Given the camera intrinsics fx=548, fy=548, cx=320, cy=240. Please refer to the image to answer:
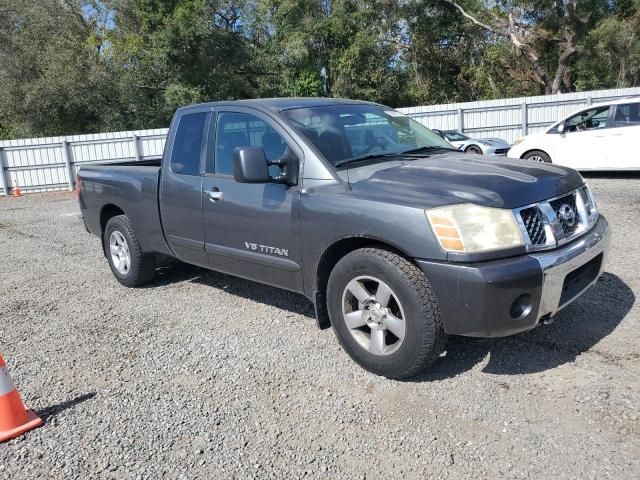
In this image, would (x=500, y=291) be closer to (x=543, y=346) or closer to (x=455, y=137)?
(x=543, y=346)

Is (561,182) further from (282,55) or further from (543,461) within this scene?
(282,55)

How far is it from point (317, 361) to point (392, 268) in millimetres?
1037

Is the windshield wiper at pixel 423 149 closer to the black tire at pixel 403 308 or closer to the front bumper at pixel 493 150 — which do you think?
the black tire at pixel 403 308

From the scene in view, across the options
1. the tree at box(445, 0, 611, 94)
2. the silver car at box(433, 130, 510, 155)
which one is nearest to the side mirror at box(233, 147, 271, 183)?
the silver car at box(433, 130, 510, 155)

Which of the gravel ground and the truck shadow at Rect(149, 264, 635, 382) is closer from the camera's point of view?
the gravel ground

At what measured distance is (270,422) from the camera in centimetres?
312

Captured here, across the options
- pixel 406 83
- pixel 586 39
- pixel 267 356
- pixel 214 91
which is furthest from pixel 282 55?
pixel 267 356

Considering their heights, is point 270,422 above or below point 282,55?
below

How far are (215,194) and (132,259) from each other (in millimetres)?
1711

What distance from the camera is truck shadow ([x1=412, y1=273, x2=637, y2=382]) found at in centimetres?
357

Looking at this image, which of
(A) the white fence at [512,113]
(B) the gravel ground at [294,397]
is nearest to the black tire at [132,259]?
(B) the gravel ground at [294,397]

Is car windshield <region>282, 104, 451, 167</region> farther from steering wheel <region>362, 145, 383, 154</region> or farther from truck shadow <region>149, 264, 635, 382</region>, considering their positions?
truck shadow <region>149, 264, 635, 382</region>

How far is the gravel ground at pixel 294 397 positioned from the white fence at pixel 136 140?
43.3 feet

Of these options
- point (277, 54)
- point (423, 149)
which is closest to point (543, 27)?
point (277, 54)
